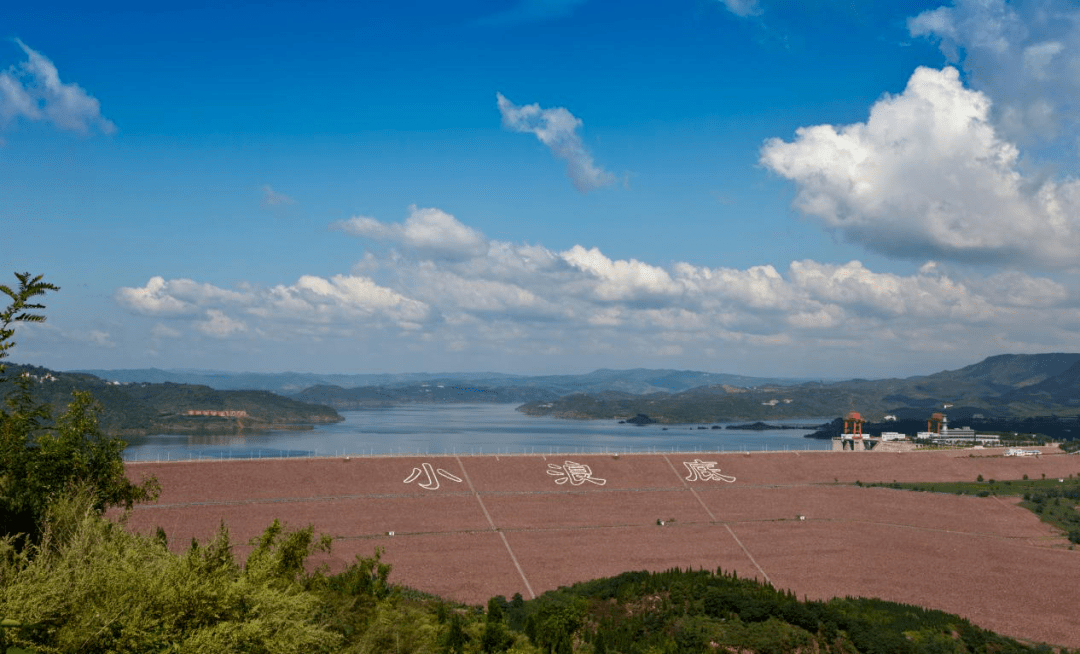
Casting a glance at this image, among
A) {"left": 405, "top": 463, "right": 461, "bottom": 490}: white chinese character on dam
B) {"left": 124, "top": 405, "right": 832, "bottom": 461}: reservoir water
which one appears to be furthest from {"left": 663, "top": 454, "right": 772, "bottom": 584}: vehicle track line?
{"left": 124, "top": 405, "right": 832, "bottom": 461}: reservoir water

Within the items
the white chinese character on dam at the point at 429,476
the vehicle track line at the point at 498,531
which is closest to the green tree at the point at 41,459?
the vehicle track line at the point at 498,531

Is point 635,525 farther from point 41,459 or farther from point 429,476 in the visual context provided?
point 41,459

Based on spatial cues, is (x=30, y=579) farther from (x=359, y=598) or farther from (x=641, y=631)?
(x=641, y=631)

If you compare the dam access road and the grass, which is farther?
the grass

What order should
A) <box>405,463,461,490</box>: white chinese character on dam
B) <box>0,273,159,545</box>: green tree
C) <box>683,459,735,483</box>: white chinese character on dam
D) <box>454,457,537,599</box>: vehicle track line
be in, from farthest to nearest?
<box>683,459,735,483</box>: white chinese character on dam, <box>405,463,461,490</box>: white chinese character on dam, <box>454,457,537,599</box>: vehicle track line, <box>0,273,159,545</box>: green tree

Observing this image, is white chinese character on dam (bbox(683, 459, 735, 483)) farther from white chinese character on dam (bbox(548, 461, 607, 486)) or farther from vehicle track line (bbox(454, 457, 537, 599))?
vehicle track line (bbox(454, 457, 537, 599))
